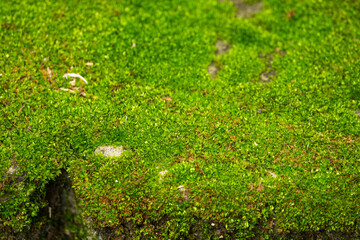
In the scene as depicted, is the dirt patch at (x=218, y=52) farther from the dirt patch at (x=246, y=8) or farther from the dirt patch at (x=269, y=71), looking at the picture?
the dirt patch at (x=246, y=8)

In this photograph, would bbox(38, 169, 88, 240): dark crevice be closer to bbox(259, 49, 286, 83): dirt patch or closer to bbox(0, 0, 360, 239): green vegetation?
bbox(0, 0, 360, 239): green vegetation

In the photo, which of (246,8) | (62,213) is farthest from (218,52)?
(62,213)

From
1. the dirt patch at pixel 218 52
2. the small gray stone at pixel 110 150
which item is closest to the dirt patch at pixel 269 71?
the dirt patch at pixel 218 52

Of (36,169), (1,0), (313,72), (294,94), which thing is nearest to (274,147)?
(294,94)

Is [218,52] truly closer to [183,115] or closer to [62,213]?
[183,115]

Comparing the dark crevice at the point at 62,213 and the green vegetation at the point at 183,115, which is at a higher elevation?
the green vegetation at the point at 183,115

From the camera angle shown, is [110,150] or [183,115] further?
[183,115]

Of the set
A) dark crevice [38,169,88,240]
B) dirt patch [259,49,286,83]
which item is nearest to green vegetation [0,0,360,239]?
dirt patch [259,49,286,83]
